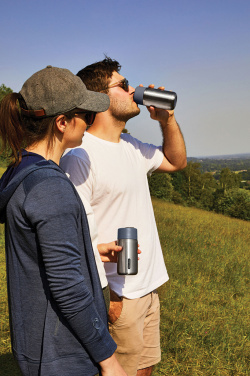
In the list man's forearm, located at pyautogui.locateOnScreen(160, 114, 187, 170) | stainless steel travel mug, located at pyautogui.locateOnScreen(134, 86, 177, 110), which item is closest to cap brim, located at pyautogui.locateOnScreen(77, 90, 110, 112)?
stainless steel travel mug, located at pyautogui.locateOnScreen(134, 86, 177, 110)

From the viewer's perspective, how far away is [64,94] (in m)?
1.46

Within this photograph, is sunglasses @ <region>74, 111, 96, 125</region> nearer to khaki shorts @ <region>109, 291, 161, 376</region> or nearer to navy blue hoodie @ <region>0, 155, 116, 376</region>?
navy blue hoodie @ <region>0, 155, 116, 376</region>

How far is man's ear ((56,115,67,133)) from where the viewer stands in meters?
1.47

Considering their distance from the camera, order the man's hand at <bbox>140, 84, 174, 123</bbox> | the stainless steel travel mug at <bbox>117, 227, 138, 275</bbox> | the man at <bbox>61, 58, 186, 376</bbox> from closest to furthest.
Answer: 1. the stainless steel travel mug at <bbox>117, 227, 138, 275</bbox>
2. the man at <bbox>61, 58, 186, 376</bbox>
3. the man's hand at <bbox>140, 84, 174, 123</bbox>

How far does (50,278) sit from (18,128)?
619 millimetres

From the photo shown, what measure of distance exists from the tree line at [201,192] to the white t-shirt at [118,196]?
144ft

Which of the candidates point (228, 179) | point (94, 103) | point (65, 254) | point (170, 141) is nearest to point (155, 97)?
point (170, 141)

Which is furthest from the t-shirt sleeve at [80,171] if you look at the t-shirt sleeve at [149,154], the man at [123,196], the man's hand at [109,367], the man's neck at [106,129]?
the man's hand at [109,367]

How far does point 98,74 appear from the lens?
2568mm

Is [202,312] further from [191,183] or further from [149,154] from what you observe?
[191,183]

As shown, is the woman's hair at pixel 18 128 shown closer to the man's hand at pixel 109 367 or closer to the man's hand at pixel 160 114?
the man's hand at pixel 109 367

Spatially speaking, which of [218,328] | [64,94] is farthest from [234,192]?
[64,94]

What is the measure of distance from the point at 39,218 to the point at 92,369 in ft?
2.11

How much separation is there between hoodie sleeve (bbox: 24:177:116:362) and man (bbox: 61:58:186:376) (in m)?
0.90
